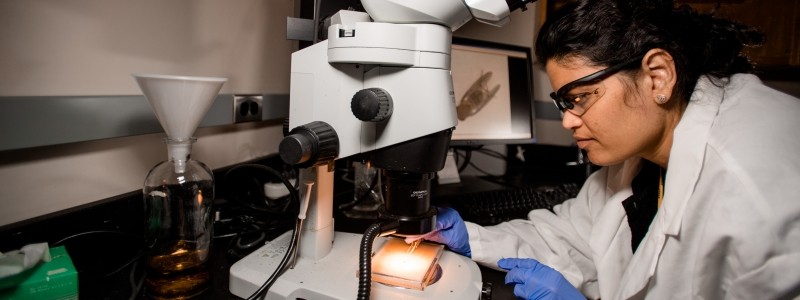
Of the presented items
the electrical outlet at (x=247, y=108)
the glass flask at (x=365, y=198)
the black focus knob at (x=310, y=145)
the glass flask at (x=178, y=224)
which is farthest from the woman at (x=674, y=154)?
the electrical outlet at (x=247, y=108)

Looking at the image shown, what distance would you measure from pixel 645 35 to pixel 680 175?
0.90 ft

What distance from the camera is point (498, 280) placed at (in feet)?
2.62

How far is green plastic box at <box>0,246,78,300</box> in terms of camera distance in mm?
493

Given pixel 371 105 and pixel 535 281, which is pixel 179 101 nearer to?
pixel 371 105

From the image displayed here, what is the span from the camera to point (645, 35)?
73 cm

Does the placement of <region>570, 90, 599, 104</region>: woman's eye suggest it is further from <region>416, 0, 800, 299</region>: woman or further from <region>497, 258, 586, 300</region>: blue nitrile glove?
<region>497, 258, 586, 300</region>: blue nitrile glove

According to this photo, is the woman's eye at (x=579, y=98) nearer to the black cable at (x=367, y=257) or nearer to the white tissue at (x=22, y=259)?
the black cable at (x=367, y=257)

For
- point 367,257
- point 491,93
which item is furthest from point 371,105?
point 491,93

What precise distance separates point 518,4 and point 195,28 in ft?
2.52

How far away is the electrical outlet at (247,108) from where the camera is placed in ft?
3.49

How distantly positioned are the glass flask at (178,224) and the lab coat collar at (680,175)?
828 millimetres

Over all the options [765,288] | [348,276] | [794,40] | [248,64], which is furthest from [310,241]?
[794,40]

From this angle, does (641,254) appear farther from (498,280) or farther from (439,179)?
(439,179)

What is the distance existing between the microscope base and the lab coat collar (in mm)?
342
